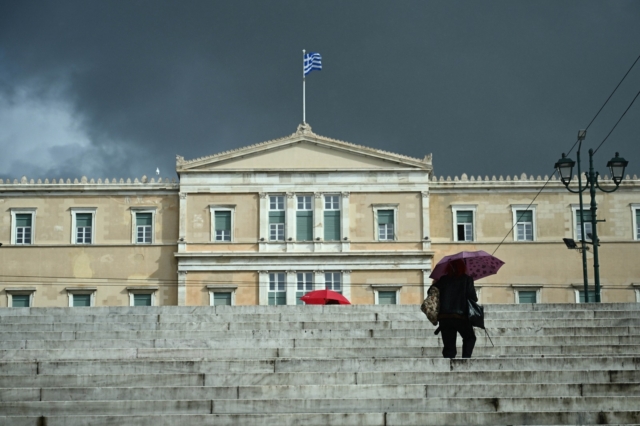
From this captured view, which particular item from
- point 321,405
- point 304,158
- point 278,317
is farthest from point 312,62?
point 321,405

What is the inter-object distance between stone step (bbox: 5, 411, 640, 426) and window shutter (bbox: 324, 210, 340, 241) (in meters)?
32.0

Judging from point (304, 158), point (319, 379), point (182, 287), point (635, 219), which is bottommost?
point (319, 379)

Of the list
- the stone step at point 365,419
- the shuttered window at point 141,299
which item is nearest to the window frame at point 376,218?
the shuttered window at point 141,299

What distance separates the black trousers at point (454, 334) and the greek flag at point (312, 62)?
107 ft

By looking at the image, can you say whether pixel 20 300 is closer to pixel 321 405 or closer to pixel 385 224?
pixel 385 224

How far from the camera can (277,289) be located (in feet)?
149

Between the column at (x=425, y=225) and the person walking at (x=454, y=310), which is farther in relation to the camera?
the column at (x=425, y=225)

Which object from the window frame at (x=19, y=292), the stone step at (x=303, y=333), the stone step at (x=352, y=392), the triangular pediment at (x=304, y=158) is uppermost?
the triangular pediment at (x=304, y=158)

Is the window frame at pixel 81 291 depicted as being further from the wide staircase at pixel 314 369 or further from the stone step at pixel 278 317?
the stone step at pixel 278 317

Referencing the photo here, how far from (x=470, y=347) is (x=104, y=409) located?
5697mm

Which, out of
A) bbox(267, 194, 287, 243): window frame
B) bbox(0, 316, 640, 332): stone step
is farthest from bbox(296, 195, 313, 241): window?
bbox(0, 316, 640, 332): stone step

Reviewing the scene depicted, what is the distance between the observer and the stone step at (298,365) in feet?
54.1

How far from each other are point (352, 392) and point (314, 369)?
1628 mm

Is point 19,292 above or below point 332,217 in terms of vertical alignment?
below
